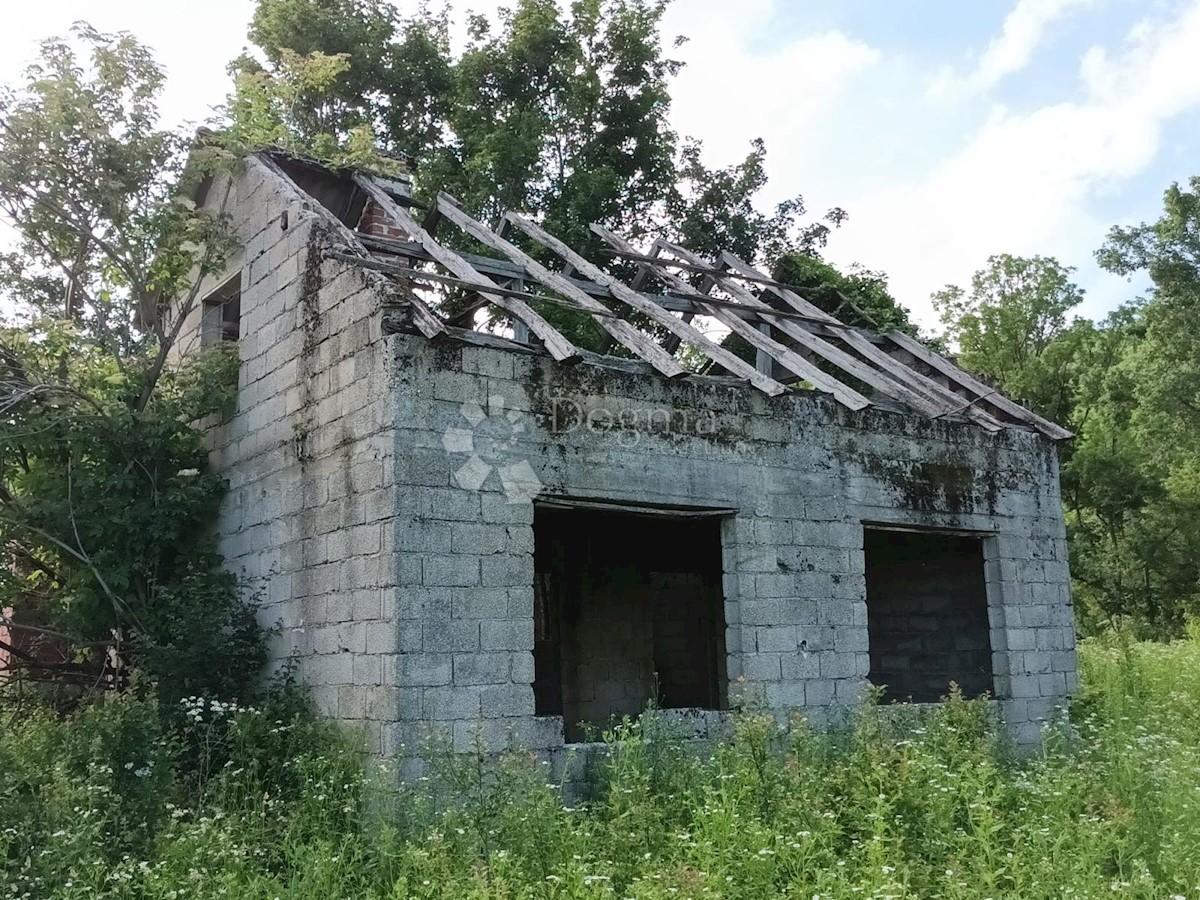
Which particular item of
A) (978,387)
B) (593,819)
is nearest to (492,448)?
(593,819)

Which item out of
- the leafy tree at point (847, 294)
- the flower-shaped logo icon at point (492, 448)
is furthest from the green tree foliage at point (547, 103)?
the flower-shaped logo icon at point (492, 448)

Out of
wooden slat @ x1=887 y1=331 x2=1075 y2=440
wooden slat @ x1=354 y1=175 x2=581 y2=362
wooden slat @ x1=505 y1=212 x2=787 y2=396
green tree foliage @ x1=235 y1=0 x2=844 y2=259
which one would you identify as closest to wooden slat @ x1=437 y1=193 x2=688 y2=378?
wooden slat @ x1=354 y1=175 x2=581 y2=362

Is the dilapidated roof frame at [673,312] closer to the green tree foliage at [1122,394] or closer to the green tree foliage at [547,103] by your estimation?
the green tree foliage at [547,103]

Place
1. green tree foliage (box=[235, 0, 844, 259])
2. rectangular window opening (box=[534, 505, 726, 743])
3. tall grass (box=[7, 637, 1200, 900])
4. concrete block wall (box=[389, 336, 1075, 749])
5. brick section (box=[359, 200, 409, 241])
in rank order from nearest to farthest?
tall grass (box=[7, 637, 1200, 900]) < concrete block wall (box=[389, 336, 1075, 749]) < brick section (box=[359, 200, 409, 241]) < rectangular window opening (box=[534, 505, 726, 743]) < green tree foliage (box=[235, 0, 844, 259])

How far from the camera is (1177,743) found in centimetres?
846

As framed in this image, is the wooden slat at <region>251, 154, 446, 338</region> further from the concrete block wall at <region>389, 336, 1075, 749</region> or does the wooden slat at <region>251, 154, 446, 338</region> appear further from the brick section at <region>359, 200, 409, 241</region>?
the brick section at <region>359, 200, 409, 241</region>

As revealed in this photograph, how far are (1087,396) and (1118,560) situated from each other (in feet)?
15.3

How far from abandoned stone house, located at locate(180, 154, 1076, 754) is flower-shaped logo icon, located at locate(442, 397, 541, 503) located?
16 mm

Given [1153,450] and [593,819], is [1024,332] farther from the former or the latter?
[593,819]

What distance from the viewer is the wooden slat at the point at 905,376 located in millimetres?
10336

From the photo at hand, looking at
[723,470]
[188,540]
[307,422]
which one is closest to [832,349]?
[723,470]

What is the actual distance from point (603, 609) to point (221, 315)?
529 cm

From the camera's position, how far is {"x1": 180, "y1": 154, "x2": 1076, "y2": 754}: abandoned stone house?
715 cm

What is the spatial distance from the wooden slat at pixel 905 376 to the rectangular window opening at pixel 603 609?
2.56m
